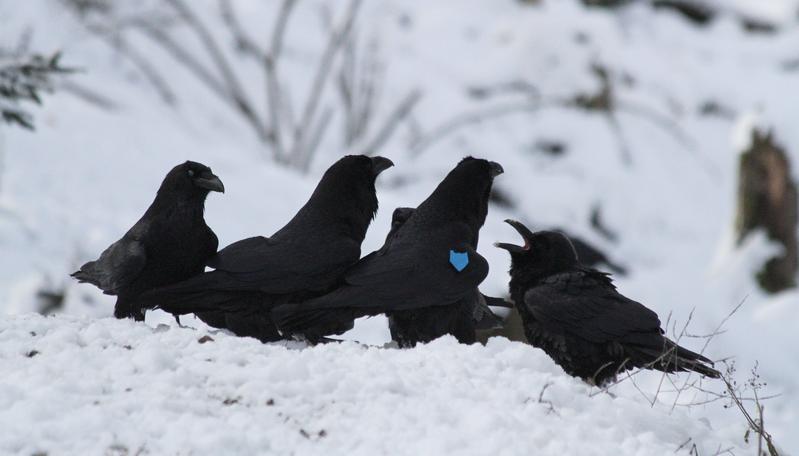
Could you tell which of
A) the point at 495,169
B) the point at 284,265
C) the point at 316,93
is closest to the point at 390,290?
the point at 284,265

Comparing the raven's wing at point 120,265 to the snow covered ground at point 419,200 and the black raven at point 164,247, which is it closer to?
the black raven at point 164,247

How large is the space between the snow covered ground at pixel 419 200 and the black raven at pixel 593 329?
0.59ft

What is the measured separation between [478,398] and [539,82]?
16.2 metres

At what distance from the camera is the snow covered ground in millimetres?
4254

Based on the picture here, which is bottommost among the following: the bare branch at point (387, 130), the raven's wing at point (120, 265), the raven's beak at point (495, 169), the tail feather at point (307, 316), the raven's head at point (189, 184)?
the tail feather at point (307, 316)

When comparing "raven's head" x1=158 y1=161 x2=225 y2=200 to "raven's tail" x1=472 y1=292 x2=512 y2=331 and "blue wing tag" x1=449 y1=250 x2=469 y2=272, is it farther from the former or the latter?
"raven's tail" x1=472 y1=292 x2=512 y2=331

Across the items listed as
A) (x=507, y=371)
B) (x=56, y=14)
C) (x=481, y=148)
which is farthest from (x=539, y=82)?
(x=507, y=371)

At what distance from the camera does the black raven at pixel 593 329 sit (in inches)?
211

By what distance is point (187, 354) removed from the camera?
4852 mm

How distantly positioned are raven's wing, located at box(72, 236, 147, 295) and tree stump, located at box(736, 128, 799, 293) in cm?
994

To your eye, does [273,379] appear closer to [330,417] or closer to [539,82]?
[330,417]

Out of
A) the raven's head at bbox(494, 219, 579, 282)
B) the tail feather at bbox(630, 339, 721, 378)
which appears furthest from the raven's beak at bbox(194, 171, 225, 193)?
the tail feather at bbox(630, 339, 721, 378)

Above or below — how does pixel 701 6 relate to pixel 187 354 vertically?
above

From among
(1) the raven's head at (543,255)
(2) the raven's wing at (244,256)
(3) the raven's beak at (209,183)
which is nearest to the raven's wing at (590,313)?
(1) the raven's head at (543,255)
